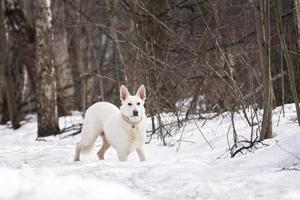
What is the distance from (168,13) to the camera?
1244cm

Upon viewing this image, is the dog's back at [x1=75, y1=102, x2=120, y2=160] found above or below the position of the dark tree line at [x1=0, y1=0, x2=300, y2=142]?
below

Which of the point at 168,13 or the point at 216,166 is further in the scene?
the point at 168,13

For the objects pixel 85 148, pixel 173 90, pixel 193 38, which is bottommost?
pixel 85 148

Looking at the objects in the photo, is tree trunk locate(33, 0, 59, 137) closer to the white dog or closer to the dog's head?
the white dog

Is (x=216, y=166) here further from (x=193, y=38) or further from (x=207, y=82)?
(x=193, y=38)

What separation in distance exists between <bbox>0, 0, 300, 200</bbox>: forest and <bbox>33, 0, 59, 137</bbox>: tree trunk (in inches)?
0.9

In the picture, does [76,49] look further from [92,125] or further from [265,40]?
[265,40]

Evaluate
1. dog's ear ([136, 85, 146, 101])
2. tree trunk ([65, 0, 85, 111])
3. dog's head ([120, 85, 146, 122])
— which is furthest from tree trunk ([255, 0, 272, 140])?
tree trunk ([65, 0, 85, 111])

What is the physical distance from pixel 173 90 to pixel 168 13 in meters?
3.12

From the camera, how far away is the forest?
19.0 feet

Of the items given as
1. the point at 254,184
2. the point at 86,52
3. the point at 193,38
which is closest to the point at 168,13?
the point at 193,38

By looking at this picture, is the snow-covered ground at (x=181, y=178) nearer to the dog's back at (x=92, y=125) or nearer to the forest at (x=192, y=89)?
the forest at (x=192, y=89)

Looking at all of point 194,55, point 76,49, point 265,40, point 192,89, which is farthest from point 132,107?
point 76,49

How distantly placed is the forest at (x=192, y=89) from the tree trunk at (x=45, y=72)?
0.02 m
